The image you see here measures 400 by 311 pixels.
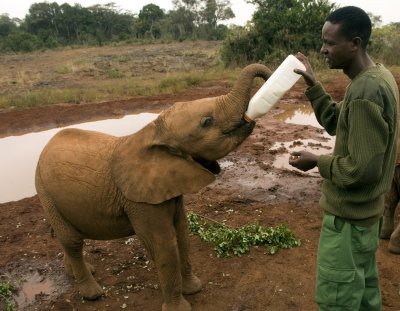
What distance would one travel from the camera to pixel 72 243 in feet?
12.2

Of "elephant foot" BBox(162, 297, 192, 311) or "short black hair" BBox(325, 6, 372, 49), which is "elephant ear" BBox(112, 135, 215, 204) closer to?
"elephant foot" BBox(162, 297, 192, 311)

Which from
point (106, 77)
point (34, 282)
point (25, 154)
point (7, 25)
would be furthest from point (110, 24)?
point (34, 282)

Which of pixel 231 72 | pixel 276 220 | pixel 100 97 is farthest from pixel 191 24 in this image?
pixel 276 220

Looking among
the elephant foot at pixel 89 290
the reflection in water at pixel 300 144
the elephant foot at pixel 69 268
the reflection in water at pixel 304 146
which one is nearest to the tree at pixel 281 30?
the reflection in water at pixel 300 144

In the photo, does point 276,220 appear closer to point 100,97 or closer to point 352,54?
point 352,54

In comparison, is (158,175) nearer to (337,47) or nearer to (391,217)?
(337,47)

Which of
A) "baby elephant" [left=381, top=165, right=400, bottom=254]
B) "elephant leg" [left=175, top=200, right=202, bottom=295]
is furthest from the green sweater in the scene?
"baby elephant" [left=381, top=165, right=400, bottom=254]

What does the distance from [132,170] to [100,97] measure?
12290 mm

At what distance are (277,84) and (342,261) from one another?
1110mm

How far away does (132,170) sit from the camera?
10.1 feet

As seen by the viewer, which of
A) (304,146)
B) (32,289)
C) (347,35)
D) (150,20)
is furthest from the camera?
(150,20)

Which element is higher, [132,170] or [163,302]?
[132,170]

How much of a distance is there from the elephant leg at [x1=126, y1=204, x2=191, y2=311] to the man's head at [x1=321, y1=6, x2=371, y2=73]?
63.6 inches

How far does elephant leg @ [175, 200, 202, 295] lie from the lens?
3.59 metres
